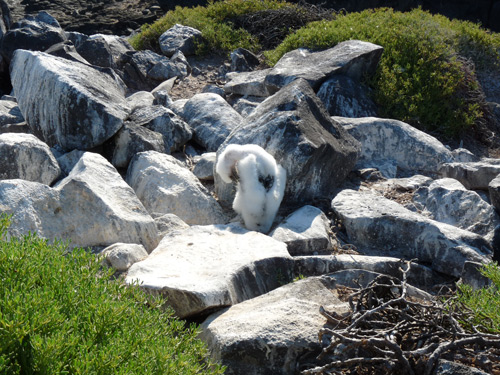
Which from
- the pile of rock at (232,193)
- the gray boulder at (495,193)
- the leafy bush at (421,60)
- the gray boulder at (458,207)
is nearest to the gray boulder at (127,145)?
the pile of rock at (232,193)

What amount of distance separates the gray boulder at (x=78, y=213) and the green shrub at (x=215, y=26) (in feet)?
21.1

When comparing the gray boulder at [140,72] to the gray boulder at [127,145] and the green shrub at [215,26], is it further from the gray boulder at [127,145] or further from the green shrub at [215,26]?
the gray boulder at [127,145]

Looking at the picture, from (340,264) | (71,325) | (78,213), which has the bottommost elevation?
(340,264)

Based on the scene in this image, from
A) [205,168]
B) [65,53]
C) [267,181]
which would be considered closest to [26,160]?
[205,168]

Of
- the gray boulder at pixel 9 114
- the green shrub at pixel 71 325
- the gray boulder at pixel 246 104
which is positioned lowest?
the gray boulder at pixel 9 114

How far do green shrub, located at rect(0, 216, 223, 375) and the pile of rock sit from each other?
0.62 metres

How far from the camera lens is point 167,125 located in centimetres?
745

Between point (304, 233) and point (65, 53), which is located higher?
point (65, 53)

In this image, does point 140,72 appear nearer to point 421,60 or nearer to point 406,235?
point 421,60

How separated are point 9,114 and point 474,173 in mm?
5497

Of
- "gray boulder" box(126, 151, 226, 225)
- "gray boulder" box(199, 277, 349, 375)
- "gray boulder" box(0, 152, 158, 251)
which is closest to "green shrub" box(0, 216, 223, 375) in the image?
"gray boulder" box(199, 277, 349, 375)

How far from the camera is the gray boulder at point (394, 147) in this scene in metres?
7.30

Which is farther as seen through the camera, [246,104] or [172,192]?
[246,104]

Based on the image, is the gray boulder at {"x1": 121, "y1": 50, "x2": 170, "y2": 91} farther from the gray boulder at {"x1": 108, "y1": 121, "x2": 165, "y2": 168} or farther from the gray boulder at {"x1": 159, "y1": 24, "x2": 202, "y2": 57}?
the gray boulder at {"x1": 108, "y1": 121, "x2": 165, "y2": 168}
